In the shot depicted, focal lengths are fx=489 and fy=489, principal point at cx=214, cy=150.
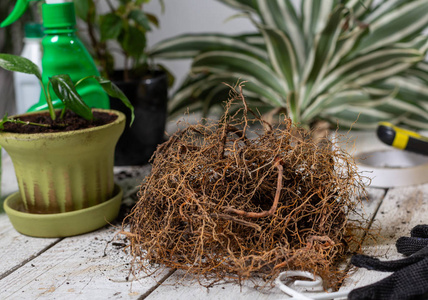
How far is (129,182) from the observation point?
68 cm

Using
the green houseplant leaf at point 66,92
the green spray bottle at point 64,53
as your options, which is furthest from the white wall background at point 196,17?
the green houseplant leaf at point 66,92

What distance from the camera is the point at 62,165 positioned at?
50 centimetres

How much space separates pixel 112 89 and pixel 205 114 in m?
0.34

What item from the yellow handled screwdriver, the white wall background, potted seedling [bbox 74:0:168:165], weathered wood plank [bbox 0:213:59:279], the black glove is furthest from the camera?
the white wall background

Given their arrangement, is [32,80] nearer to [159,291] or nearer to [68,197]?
[68,197]

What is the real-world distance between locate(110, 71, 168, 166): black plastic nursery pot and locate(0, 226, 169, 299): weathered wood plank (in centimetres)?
26

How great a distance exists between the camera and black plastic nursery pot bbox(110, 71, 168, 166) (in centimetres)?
73

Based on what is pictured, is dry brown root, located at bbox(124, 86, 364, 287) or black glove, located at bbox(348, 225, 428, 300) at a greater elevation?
dry brown root, located at bbox(124, 86, 364, 287)

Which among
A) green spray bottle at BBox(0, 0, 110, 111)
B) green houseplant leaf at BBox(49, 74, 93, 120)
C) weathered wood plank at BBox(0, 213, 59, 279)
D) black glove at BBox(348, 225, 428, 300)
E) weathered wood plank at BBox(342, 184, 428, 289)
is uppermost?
green spray bottle at BBox(0, 0, 110, 111)

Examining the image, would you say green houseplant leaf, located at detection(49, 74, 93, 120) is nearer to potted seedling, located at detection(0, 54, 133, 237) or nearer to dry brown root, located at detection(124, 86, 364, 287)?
potted seedling, located at detection(0, 54, 133, 237)

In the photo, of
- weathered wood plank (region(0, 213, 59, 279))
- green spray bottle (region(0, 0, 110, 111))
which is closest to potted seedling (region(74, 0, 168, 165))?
green spray bottle (region(0, 0, 110, 111))

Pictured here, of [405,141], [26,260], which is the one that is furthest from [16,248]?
[405,141]

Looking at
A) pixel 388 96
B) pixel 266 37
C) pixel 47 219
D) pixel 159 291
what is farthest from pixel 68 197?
pixel 388 96

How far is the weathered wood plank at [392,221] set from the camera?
1.36ft
